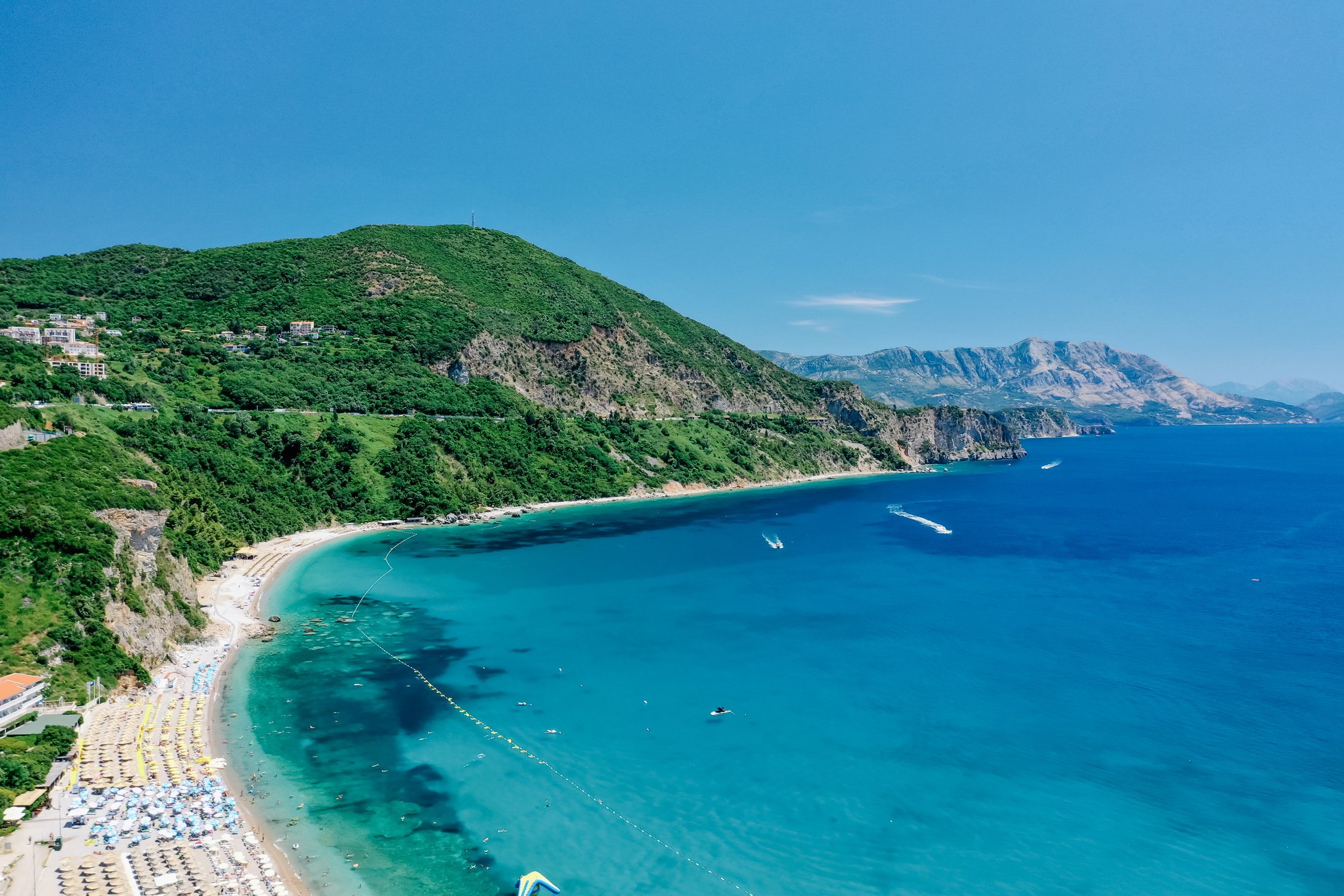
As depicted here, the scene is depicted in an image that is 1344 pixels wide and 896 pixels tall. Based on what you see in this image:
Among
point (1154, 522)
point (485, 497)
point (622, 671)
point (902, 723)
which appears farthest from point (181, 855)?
point (1154, 522)

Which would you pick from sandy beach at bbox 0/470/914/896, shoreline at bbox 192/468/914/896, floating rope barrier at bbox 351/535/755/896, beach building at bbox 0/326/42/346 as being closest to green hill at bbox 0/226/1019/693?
shoreline at bbox 192/468/914/896

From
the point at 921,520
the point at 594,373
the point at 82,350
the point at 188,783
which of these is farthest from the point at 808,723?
the point at 594,373

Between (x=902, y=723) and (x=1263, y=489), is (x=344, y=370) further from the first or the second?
(x=1263, y=489)

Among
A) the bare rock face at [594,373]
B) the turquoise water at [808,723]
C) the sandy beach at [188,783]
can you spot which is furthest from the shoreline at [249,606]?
the bare rock face at [594,373]

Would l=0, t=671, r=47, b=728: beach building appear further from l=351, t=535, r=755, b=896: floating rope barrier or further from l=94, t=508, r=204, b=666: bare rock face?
l=351, t=535, r=755, b=896: floating rope barrier

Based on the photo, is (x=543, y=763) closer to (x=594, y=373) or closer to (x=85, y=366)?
(x=85, y=366)

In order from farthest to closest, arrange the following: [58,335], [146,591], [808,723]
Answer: [58,335] → [146,591] → [808,723]

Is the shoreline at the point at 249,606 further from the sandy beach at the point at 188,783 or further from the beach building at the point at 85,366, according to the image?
the beach building at the point at 85,366
